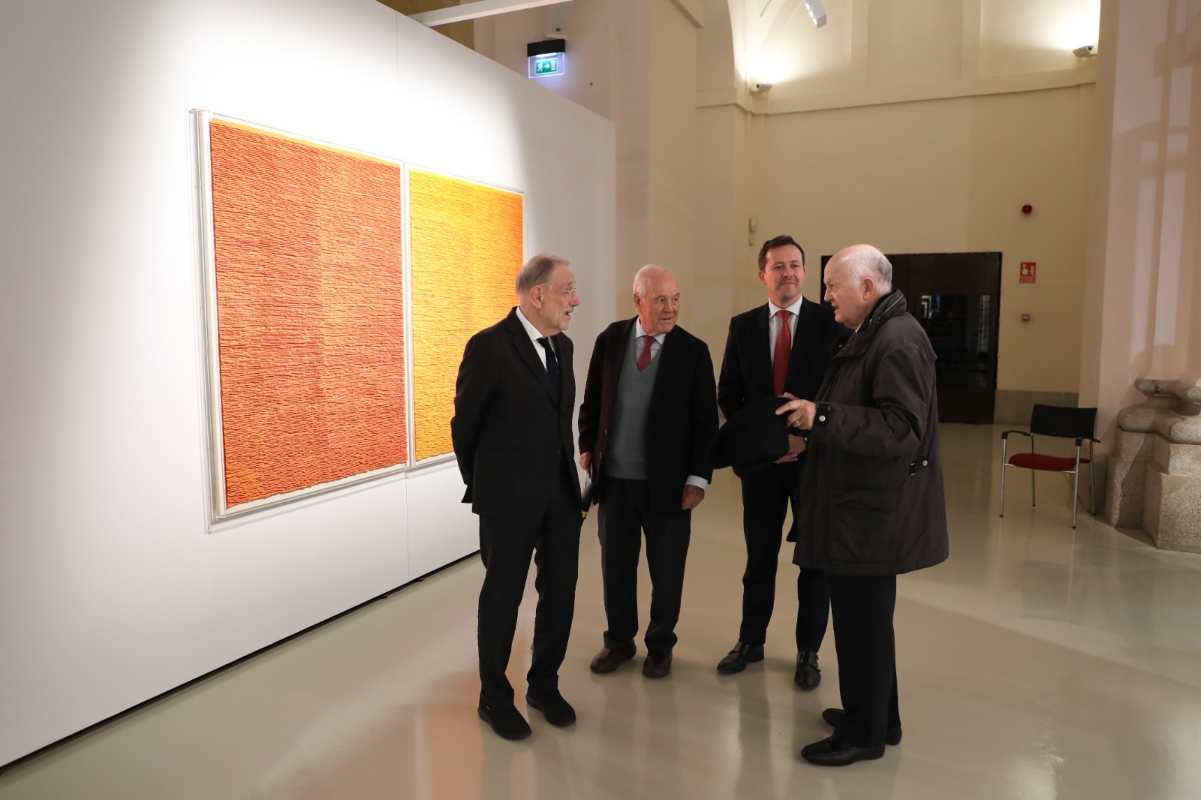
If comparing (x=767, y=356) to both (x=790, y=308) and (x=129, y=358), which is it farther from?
(x=129, y=358)

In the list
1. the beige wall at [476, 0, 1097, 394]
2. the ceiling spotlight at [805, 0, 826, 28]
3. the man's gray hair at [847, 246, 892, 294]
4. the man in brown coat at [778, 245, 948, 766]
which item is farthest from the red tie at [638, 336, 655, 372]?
the ceiling spotlight at [805, 0, 826, 28]

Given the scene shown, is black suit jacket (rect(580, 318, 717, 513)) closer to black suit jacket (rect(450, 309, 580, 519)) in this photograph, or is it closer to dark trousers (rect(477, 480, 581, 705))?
dark trousers (rect(477, 480, 581, 705))

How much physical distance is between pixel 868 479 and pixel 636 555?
1343 mm

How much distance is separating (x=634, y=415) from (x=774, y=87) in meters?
9.75

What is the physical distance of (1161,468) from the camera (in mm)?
5879

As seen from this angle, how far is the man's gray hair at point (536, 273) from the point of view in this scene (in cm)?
307

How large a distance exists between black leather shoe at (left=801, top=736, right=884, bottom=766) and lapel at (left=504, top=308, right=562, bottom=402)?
1582mm

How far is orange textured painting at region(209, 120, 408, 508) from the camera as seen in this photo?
146 inches

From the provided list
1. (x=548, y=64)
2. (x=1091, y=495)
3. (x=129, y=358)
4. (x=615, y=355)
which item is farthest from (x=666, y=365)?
(x=548, y=64)

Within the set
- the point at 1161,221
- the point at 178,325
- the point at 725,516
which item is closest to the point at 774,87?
the point at 1161,221

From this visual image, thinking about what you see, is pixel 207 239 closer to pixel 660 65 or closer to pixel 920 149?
pixel 660 65

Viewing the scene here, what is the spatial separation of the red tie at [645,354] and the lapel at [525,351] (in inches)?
23.1

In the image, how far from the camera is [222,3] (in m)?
3.64

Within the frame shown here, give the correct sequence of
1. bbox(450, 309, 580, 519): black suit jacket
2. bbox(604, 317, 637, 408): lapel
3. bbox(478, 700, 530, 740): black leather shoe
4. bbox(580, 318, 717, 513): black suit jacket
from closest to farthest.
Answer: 1. bbox(450, 309, 580, 519): black suit jacket
2. bbox(478, 700, 530, 740): black leather shoe
3. bbox(580, 318, 717, 513): black suit jacket
4. bbox(604, 317, 637, 408): lapel
